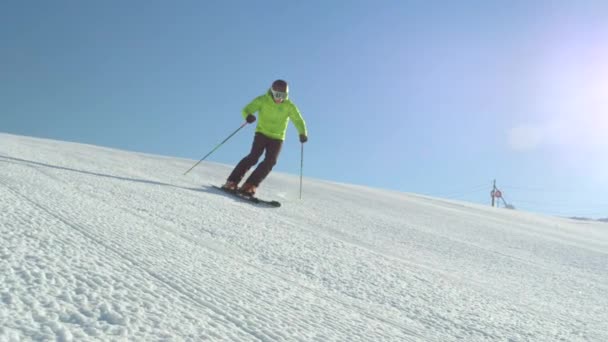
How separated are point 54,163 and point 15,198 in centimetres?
223

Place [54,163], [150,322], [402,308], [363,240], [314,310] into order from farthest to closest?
1. [54,163]
2. [363,240]
3. [402,308]
4. [314,310]
5. [150,322]

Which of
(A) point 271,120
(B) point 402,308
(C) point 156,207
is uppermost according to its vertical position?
(A) point 271,120

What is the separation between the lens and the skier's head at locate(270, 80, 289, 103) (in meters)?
5.81

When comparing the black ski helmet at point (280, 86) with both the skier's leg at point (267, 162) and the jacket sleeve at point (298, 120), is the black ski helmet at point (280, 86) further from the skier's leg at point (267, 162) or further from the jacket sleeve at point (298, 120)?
the skier's leg at point (267, 162)

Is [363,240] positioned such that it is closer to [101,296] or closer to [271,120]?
[101,296]

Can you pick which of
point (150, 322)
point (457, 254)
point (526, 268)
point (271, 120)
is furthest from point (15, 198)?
point (271, 120)

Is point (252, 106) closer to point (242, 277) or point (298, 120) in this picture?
point (298, 120)

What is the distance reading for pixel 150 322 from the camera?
115cm

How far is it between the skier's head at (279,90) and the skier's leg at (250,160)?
54cm

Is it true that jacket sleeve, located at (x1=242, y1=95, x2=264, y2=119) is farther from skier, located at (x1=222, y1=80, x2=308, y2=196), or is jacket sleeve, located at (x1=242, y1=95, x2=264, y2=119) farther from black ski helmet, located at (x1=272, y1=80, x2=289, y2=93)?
black ski helmet, located at (x1=272, y1=80, x2=289, y2=93)

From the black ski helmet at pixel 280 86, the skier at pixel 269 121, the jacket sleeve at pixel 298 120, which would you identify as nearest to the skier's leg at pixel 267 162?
the skier at pixel 269 121

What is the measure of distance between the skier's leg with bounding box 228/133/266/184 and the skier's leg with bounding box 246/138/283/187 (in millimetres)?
94

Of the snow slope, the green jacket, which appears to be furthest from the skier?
the snow slope

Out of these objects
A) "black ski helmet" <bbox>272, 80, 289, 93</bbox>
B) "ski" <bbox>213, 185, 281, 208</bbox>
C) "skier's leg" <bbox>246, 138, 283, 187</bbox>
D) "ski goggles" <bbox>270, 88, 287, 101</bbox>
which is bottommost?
"ski" <bbox>213, 185, 281, 208</bbox>
